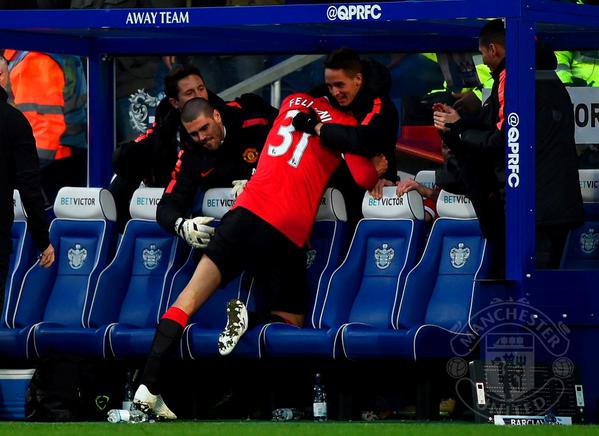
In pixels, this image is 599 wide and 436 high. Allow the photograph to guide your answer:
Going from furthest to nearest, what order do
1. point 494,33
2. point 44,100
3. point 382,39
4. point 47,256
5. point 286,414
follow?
point 44,100, point 382,39, point 286,414, point 47,256, point 494,33

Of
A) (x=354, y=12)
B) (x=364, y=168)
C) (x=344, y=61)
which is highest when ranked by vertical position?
(x=354, y=12)

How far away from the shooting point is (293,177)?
12.7 meters

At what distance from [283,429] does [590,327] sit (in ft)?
6.45

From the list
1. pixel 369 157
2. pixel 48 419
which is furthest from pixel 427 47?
pixel 48 419

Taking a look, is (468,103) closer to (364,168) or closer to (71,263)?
(364,168)

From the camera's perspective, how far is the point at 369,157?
12766 mm

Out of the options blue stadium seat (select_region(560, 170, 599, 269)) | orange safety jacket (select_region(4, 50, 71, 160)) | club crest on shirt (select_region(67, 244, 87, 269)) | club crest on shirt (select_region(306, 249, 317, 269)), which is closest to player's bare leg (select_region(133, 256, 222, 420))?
club crest on shirt (select_region(306, 249, 317, 269))

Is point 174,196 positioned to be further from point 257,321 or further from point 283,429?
point 283,429

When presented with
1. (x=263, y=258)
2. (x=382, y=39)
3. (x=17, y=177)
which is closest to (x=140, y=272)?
(x=263, y=258)

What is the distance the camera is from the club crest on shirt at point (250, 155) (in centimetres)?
1343

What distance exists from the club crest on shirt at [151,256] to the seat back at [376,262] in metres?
1.33

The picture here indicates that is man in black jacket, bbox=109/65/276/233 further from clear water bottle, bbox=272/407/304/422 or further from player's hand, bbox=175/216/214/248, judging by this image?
clear water bottle, bbox=272/407/304/422

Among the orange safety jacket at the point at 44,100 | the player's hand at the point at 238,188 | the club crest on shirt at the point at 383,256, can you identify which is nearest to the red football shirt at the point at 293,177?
the player's hand at the point at 238,188

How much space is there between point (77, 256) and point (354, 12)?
9.03 feet
